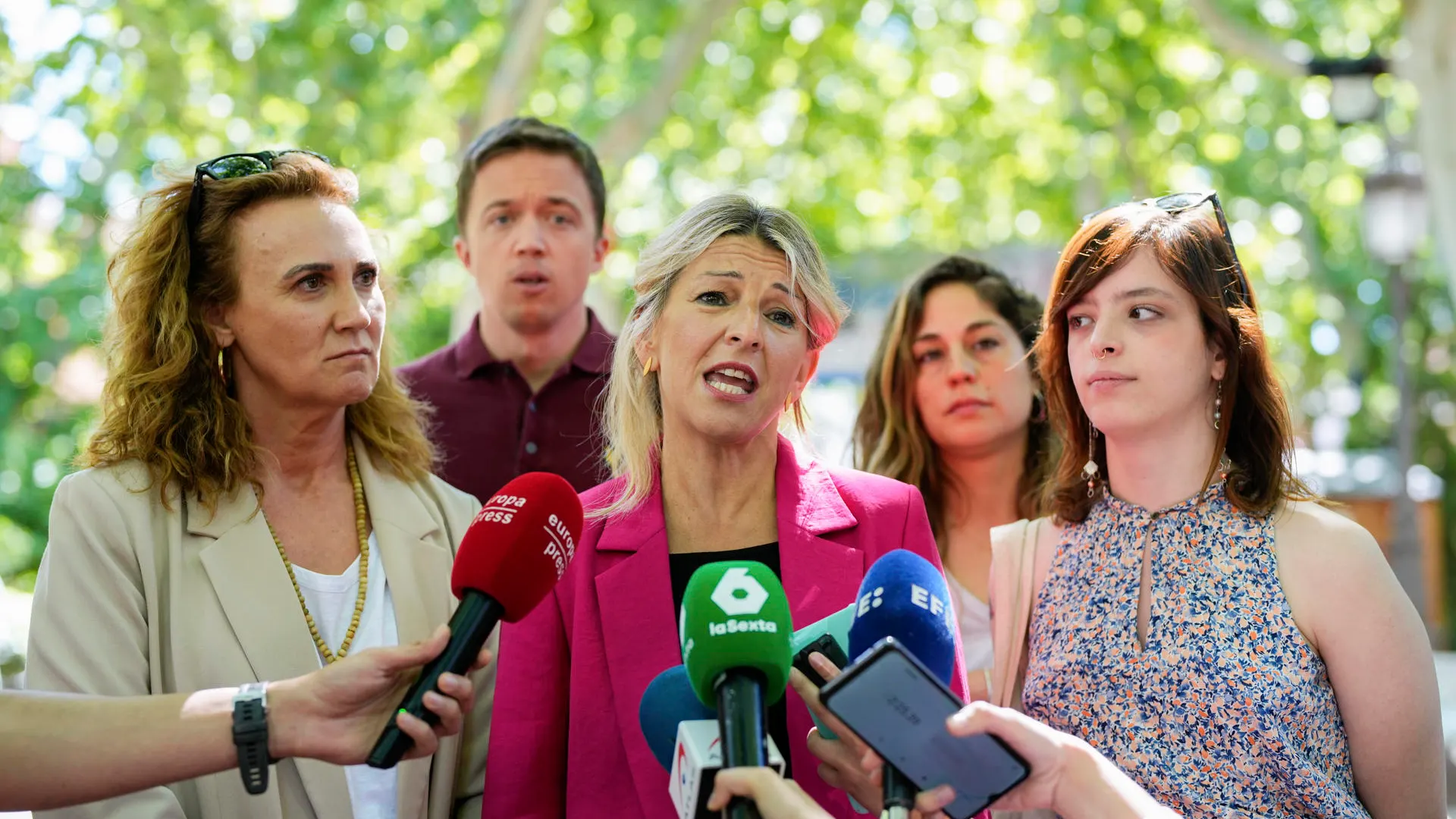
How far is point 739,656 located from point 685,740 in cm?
20

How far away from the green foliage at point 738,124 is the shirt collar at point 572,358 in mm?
480

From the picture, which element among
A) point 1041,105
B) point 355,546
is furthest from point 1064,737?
point 1041,105

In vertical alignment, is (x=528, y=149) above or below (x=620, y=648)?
above

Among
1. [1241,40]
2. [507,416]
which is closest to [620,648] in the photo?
[507,416]

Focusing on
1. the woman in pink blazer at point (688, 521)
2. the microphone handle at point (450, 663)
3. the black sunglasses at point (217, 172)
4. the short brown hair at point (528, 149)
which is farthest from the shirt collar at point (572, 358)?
the microphone handle at point (450, 663)

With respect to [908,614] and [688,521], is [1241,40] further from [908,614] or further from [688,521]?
[908,614]

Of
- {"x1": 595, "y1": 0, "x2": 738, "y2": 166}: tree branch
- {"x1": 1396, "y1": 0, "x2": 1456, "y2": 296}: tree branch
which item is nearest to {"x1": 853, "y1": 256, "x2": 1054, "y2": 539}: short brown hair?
{"x1": 595, "y1": 0, "x2": 738, "y2": 166}: tree branch

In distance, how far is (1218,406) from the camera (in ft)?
10.4

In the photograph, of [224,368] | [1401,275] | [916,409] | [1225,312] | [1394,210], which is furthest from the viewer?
[1401,275]

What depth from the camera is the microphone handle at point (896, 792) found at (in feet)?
7.01

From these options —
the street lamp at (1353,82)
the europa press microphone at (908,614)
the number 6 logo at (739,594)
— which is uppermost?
the street lamp at (1353,82)

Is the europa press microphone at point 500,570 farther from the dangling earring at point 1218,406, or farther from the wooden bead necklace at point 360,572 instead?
the dangling earring at point 1218,406

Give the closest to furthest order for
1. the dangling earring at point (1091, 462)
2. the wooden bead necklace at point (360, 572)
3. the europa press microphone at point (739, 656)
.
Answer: the europa press microphone at point (739, 656)
the wooden bead necklace at point (360, 572)
the dangling earring at point (1091, 462)

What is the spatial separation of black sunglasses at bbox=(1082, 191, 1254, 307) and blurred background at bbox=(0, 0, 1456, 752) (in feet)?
2.31
